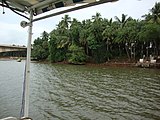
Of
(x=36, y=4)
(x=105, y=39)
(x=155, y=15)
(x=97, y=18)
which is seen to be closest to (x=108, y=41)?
Result: (x=105, y=39)

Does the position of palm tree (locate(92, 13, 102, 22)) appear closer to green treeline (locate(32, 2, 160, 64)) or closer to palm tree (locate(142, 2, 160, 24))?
green treeline (locate(32, 2, 160, 64))

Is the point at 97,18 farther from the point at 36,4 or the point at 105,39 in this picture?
the point at 36,4

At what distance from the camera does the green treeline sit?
145 ft

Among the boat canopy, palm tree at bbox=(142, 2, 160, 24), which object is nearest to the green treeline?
palm tree at bbox=(142, 2, 160, 24)

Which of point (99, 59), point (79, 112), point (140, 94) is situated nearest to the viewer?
point (79, 112)

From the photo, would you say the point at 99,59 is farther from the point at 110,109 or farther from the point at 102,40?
the point at 110,109

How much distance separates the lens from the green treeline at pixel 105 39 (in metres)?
44.2

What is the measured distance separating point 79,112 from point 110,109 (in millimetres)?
1418

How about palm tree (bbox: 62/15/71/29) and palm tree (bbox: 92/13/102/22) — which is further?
palm tree (bbox: 62/15/71/29)

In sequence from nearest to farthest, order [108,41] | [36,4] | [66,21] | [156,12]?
1. [36,4]
2. [156,12]
3. [108,41]
4. [66,21]

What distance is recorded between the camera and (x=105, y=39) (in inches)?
1965

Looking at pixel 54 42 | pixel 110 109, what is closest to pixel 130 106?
pixel 110 109

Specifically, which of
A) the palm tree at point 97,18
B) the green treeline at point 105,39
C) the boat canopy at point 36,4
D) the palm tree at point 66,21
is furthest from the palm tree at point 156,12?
the boat canopy at point 36,4

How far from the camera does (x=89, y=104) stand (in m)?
11.2
